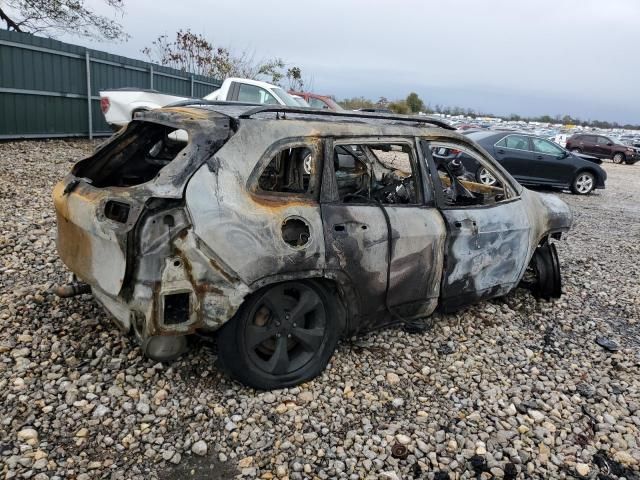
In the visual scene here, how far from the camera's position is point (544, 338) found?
436 cm

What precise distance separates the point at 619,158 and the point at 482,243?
3022 centimetres

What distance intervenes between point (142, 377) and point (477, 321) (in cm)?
279

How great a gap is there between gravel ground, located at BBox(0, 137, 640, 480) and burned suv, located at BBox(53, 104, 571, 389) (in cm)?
30

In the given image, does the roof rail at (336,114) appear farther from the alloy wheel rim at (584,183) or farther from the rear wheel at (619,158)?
the rear wheel at (619,158)

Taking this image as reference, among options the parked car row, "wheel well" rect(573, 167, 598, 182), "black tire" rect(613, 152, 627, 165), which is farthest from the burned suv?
"black tire" rect(613, 152, 627, 165)

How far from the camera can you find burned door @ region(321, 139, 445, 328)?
327 cm

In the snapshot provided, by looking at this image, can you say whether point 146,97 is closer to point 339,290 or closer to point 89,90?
point 89,90

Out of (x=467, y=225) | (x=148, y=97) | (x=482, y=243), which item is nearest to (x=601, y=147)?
(x=148, y=97)

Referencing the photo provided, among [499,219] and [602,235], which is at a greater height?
[499,219]

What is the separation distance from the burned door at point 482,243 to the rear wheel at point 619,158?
29238 millimetres

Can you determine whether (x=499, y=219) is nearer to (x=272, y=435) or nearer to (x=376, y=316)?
(x=376, y=316)

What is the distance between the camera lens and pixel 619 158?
2944 centimetres

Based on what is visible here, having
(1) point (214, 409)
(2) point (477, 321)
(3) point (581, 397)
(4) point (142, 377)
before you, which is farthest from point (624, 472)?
(4) point (142, 377)

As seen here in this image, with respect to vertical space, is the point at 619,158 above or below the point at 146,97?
below
